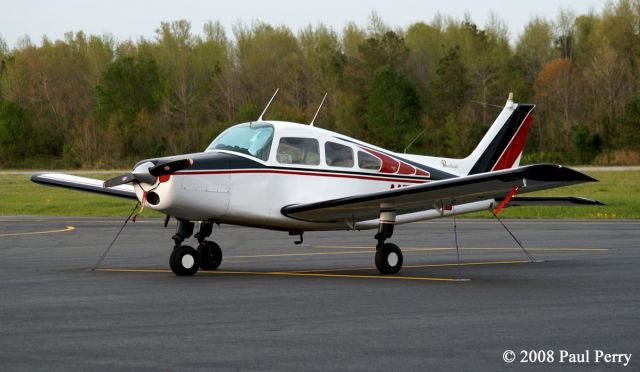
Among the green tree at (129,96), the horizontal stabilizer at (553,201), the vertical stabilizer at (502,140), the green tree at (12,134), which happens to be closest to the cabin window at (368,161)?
the horizontal stabilizer at (553,201)

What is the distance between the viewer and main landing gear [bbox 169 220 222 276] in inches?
582

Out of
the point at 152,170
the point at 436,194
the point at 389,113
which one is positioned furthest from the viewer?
the point at 389,113

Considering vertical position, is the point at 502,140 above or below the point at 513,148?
above

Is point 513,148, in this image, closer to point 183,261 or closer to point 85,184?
point 183,261

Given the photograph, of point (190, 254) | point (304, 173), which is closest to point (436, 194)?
point (304, 173)

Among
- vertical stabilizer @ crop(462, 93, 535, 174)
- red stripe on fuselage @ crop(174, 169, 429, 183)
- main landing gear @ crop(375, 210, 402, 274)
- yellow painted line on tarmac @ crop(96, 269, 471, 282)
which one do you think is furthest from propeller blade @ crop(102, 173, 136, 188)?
vertical stabilizer @ crop(462, 93, 535, 174)

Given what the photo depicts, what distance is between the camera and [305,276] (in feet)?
48.7

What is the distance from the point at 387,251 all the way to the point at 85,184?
590 cm

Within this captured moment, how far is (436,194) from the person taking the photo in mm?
14547

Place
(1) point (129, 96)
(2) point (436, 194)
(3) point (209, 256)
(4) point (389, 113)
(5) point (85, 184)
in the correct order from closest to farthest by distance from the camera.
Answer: (2) point (436, 194), (3) point (209, 256), (5) point (85, 184), (4) point (389, 113), (1) point (129, 96)

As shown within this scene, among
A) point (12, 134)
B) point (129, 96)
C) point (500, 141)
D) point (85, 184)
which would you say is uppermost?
point (129, 96)

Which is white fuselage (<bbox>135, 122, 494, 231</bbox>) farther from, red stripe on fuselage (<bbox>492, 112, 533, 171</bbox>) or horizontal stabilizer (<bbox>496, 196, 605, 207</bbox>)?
red stripe on fuselage (<bbox>492, 112, 533, 171</bbox>)

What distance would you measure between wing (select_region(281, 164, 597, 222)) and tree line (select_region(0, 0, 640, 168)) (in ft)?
178

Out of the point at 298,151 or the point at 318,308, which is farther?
the point at 298,151
